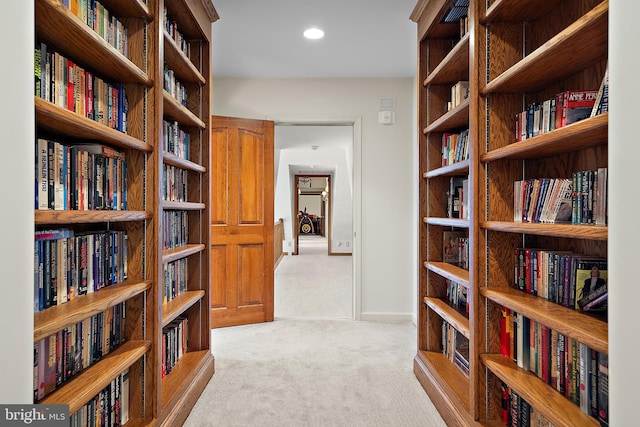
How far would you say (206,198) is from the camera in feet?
8.59

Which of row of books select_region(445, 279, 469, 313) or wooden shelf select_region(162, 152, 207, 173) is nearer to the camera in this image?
wooden shelf select_region(162, 152, 207, 173)

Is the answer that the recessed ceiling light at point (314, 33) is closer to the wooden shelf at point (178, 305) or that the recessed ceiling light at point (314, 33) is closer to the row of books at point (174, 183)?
the row of books at point (174, 183)

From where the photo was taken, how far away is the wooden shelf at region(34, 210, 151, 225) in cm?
108

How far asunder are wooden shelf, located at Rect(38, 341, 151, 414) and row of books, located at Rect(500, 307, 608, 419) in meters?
1.54

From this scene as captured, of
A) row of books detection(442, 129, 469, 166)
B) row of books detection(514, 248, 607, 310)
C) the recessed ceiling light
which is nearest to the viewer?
row of books detection(514, 248, 607, 310)

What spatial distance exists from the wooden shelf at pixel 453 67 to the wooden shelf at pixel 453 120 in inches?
9.8

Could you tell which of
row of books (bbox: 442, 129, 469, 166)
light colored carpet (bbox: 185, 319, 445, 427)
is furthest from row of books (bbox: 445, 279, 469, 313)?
row of books (bbox: 442, 129, 469, 166)

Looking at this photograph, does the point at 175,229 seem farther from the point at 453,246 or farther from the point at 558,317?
the point at 558,317

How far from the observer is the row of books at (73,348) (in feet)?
4.04

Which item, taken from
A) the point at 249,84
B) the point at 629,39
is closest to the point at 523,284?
the point at 629,39

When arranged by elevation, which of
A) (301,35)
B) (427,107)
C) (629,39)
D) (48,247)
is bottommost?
(48,247)

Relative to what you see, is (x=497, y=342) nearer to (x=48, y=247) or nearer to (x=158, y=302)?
(x=158, y=302)

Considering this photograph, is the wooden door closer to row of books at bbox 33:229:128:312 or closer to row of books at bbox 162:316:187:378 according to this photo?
row of books at bbox 162:316:187:378

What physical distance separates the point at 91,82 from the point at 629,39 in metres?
1.64
